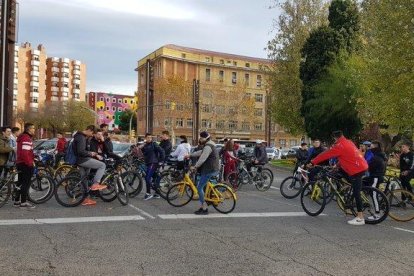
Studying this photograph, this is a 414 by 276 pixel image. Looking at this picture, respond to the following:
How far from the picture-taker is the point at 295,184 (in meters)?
14.2

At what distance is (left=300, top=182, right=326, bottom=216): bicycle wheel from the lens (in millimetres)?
10586

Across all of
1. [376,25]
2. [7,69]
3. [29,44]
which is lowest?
[7,69]

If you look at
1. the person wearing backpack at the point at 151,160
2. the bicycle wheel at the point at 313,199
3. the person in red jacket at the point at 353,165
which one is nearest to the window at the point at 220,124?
the person wearing backpack at the point at 151,160

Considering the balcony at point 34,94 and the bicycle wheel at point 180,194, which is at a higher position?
the balcony at point 34,94

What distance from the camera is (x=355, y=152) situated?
31.9ft

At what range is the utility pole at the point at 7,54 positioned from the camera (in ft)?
50.8

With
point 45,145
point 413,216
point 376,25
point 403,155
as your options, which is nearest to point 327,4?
point 376,25

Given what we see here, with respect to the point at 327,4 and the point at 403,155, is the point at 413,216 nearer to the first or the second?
the point at 403,155

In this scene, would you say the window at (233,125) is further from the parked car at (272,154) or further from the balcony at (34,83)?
the balcony at (34,83)

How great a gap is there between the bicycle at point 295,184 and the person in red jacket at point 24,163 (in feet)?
23.2

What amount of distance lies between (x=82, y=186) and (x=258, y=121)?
274 feet

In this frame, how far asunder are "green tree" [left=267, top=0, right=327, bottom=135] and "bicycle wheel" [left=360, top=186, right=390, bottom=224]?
27.9 meters

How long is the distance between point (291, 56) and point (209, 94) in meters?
38.3

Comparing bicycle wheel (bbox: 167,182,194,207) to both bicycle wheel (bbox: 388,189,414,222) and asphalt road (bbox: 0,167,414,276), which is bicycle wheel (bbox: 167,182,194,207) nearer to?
asphalt road (bbox: 0,167,414,276)
